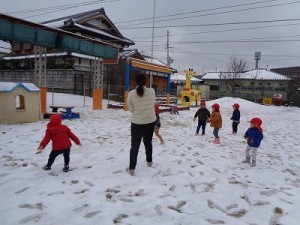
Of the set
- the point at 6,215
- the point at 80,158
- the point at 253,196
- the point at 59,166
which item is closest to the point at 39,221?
the point at 6,215

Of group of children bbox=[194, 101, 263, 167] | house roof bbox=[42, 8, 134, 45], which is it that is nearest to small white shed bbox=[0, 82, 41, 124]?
group of children bbox=[194, 101, 263, 167]

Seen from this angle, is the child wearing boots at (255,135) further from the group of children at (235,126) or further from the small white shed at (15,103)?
the small white shed at (15,103)

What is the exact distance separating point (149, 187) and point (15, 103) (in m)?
7.78

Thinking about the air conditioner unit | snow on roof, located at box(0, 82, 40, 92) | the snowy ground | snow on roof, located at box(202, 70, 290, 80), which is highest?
the air conditioner unit

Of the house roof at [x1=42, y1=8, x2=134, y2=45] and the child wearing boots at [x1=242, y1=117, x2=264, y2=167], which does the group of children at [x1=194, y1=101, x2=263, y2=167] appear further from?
the house roof at [x1=42, y1=8, x2=134, y2=45]

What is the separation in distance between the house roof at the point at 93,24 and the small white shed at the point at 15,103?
1567 centimetres

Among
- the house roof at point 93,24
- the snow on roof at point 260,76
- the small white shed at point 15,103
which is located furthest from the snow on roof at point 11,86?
the snow on roof at point 260,76

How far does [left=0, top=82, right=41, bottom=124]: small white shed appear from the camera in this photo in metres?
9.70

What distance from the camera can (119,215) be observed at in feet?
11.6

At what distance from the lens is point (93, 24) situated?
2812 centimetres

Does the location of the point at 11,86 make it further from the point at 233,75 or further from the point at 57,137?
the point at 233,75

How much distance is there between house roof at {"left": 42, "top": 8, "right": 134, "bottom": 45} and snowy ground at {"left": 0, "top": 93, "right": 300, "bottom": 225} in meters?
19.6

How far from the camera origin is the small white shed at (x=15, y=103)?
31.8ft

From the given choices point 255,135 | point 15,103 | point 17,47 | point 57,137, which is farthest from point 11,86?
point 17,47
